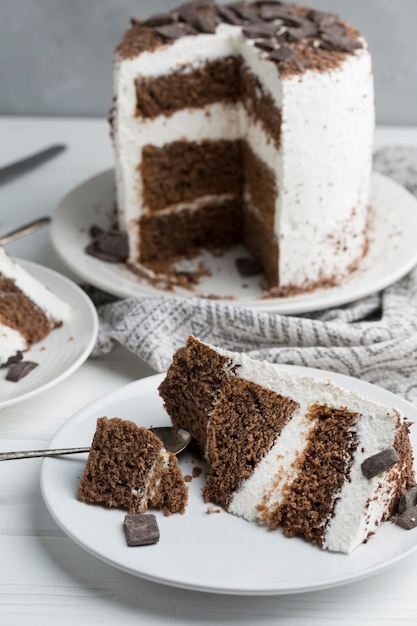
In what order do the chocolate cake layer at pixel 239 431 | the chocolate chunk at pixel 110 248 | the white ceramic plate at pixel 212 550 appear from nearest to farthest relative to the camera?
the white ceramic plate at pixel 212 550
the chocolate cake layer at pixel 239 431
the chocolate chunk at pixel 110 248

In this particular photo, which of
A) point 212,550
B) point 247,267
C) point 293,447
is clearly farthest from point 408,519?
point 247,267

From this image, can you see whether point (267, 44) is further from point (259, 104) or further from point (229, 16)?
point (229, 16)

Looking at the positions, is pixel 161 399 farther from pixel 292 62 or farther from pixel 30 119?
pixel 30 119

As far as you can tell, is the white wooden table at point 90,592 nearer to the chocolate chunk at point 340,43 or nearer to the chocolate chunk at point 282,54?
the chocolate chunk at point 282,54

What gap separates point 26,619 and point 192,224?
2340 millimetres

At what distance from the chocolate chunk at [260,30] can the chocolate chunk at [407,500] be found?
80.4 inches

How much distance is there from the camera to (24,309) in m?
3.41

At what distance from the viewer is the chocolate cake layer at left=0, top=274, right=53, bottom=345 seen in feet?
11.0

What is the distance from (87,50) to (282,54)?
1956 millimetres

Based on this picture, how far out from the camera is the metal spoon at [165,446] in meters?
2.64

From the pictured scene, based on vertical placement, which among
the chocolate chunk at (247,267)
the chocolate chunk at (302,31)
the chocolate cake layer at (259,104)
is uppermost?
the chocolate chunk at (302,31)

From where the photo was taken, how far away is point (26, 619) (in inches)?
91.6

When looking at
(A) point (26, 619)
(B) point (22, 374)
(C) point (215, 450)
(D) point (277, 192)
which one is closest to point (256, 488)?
(C) point (215, 450)

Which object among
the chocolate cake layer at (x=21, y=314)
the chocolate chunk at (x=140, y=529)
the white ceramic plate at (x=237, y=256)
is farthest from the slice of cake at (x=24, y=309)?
the chocolate chunk at (x=140, y=529)
